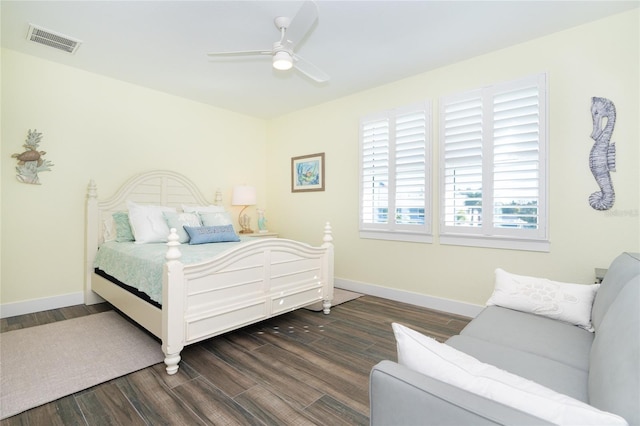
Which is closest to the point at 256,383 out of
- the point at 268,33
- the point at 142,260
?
the point at 142,260

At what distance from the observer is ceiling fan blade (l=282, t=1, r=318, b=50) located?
6.27ft

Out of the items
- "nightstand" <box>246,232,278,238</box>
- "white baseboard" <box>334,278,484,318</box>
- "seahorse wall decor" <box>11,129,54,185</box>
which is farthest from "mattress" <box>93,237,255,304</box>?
"white baseboard" <box>334,278,484,318</box>

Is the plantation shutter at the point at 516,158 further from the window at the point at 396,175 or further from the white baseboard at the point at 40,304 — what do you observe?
the white baseboard at the point at 40,304

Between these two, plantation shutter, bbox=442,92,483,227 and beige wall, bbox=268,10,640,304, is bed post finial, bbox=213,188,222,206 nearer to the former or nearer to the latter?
beige wall, bbox=268,10,640,304

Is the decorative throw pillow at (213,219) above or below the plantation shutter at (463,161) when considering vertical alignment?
below

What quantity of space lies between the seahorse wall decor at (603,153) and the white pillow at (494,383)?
254cm

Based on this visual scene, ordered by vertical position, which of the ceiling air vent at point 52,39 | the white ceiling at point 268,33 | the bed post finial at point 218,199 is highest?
the white ceiling at point 268,33

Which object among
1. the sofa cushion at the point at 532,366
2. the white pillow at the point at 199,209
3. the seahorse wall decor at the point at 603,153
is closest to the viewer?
the sofa cushion at the point at 532,366

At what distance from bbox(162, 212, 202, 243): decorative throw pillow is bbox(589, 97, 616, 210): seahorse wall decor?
3.94 m

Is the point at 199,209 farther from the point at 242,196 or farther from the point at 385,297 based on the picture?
the point at 385,297

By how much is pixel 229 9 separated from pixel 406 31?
1.50 m

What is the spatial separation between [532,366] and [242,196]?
4102 mm

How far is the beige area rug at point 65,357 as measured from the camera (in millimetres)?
1888

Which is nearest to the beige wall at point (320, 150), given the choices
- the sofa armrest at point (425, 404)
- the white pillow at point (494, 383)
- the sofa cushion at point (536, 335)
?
the sofa cushion at point (536, 335)
